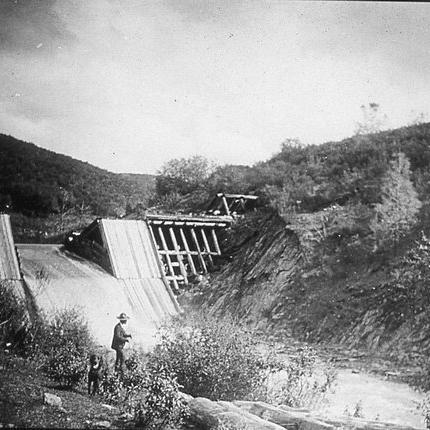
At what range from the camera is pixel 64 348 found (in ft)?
23.5

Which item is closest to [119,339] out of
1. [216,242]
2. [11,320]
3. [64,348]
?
[64,348]

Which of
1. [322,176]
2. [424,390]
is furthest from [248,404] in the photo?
[322,176]

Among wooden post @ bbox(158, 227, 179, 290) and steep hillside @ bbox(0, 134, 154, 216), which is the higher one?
steep hillside @ bbox(0, 134, 154, 216)

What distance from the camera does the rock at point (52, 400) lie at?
5.31m

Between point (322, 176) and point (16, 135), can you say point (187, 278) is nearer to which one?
point (322, 176)

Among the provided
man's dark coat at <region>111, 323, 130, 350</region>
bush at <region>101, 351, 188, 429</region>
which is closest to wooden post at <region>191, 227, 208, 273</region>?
man's dark coat at <region>111, 323, 130, 350</region>

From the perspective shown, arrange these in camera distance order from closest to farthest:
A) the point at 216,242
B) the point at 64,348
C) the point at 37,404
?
the point at 37,404, the point at 64,348, the point at 216,242

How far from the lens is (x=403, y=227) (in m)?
11.0

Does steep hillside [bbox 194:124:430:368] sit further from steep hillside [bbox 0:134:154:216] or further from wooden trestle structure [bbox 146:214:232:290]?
steep hillside [bbox 0:134:154:216]

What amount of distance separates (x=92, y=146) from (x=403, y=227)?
→ 6999mm

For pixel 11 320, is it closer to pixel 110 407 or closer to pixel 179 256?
pixel 110 407

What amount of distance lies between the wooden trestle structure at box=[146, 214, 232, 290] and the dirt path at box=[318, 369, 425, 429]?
706 cm

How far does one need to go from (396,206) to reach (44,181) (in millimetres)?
8145

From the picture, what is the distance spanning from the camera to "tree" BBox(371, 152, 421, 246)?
11156mm
